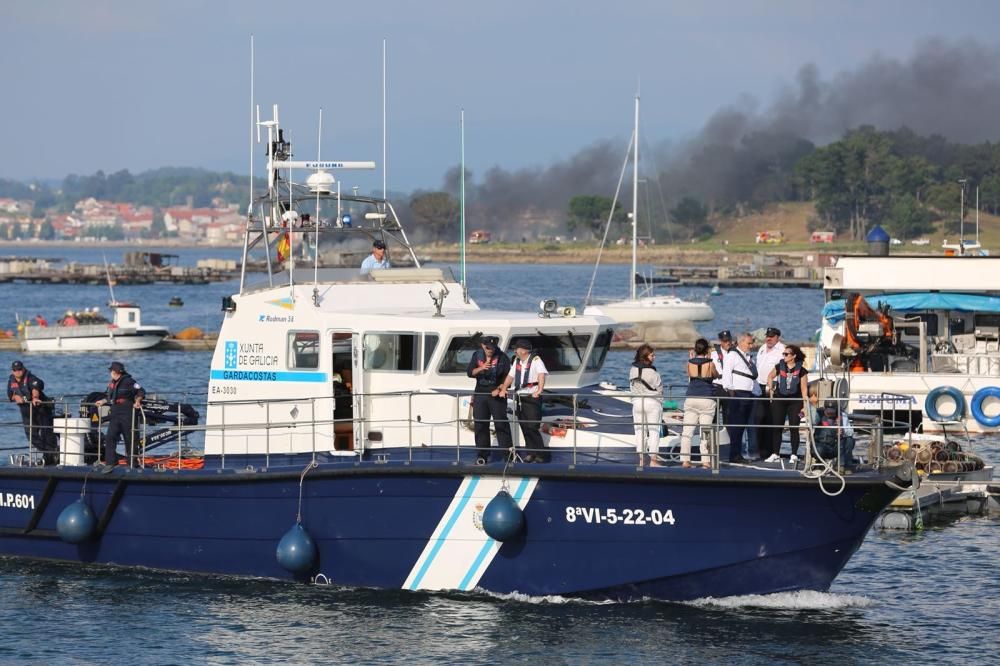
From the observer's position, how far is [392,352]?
1587 centimetres

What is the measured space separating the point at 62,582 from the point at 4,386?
26.6 metres

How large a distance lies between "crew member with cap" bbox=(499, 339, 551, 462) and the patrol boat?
23cm

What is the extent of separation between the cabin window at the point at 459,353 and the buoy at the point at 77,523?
421 centimetres

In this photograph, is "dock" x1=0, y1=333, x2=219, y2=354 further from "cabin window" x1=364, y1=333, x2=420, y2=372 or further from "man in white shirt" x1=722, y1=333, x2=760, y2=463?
"man in white shirt" x1=722, y1=333, x2=760, y2=463

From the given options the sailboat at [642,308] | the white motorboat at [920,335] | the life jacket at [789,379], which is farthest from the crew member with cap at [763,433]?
the sailboat at [642,308]

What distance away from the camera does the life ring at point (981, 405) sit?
96.1 feet

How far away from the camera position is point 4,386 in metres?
41.9


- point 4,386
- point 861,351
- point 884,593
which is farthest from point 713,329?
point 884,593

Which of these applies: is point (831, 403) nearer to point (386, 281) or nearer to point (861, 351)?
point (386, 281)

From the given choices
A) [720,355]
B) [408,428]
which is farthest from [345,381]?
[720,355]

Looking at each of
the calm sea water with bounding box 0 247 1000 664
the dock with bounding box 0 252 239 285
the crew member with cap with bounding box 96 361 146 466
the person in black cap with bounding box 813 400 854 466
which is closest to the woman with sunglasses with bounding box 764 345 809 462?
the person in black cap with bounding box 813 400 854 466

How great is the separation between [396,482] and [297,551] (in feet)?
4.05

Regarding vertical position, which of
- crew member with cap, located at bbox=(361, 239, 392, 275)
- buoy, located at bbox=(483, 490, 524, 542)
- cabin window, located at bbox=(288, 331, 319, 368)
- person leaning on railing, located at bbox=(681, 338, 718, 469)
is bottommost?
buoy, located at bbox=(483, 490, 524, 542)

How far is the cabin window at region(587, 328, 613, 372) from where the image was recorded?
53.0ft
